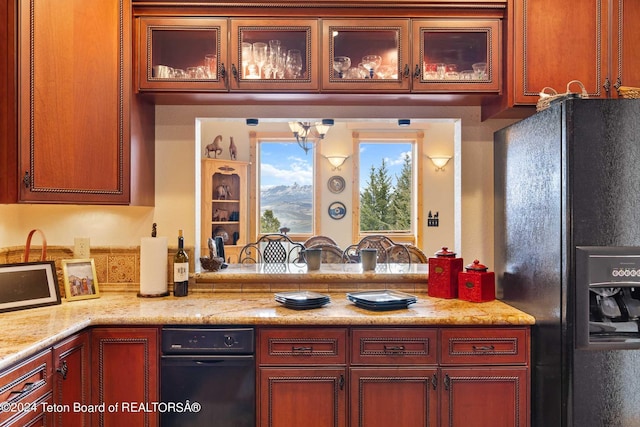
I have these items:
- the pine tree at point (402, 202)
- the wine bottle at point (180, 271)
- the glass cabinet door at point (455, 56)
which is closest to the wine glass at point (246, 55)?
the glass cabinet door at point (455, 56)

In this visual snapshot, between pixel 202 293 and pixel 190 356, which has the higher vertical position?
pixel 202 293

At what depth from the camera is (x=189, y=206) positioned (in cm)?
252

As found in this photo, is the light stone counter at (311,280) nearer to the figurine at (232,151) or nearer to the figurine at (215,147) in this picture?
the figurine at (215,147)

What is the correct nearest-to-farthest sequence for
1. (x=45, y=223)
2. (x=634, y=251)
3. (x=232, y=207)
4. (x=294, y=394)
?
(x=634, y=251), (x=294, y=394), (x=45, y=223), (x=232, y=207)

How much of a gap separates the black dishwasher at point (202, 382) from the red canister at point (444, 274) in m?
1.07

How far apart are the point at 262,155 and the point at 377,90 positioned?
4.50 m

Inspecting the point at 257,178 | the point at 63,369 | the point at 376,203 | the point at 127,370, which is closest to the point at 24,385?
the point at 63,369

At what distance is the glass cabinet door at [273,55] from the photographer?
2.18 metres

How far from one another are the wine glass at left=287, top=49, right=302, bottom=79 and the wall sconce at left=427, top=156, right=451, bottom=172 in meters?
4.57

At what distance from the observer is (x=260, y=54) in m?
2.21

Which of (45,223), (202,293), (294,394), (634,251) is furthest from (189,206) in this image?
(634,251)

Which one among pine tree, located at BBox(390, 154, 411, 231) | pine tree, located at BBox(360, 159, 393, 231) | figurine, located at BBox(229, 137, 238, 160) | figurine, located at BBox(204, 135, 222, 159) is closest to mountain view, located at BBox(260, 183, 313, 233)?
figurine, located at BBox(229, 137, 238, 160)

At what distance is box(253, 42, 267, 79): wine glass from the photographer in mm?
2205

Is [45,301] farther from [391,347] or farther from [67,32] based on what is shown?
[391,347]
